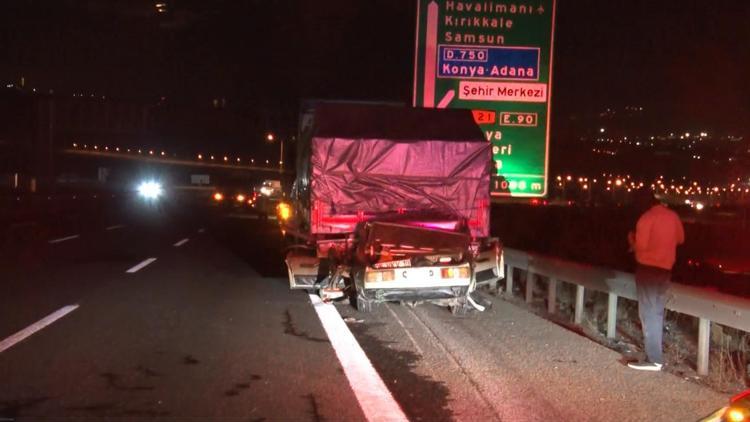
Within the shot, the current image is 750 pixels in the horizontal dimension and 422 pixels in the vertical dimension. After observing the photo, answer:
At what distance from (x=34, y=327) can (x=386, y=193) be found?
6.19m

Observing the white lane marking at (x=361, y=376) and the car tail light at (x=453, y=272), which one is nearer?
the white lane marking at (x=361, y=376)

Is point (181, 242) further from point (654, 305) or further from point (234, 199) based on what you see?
point (234, 199)

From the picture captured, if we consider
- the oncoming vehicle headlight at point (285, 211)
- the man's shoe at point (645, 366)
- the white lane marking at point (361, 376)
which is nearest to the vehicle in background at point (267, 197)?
the oncoming vehicle headlight at point (285, 211)

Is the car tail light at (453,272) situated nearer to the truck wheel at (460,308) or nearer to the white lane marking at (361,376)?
the truck wheel at (460,308)

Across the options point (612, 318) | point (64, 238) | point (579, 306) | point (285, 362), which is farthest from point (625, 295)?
point (64, 238)

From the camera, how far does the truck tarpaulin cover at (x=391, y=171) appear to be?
13219 mm

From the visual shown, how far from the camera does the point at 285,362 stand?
26.5 feet

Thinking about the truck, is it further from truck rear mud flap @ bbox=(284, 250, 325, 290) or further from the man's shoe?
the man's shoe

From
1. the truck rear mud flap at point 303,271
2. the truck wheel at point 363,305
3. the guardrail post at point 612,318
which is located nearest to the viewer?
the guardrail post at point 612,318

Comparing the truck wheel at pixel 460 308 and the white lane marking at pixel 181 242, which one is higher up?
the truck wheel at pixel 460 308

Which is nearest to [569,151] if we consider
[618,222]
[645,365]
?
[618,222]

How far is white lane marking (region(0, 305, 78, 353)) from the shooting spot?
8.66 meters

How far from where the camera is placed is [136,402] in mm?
6512

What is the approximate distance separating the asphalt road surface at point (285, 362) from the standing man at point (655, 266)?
1.40 feet
